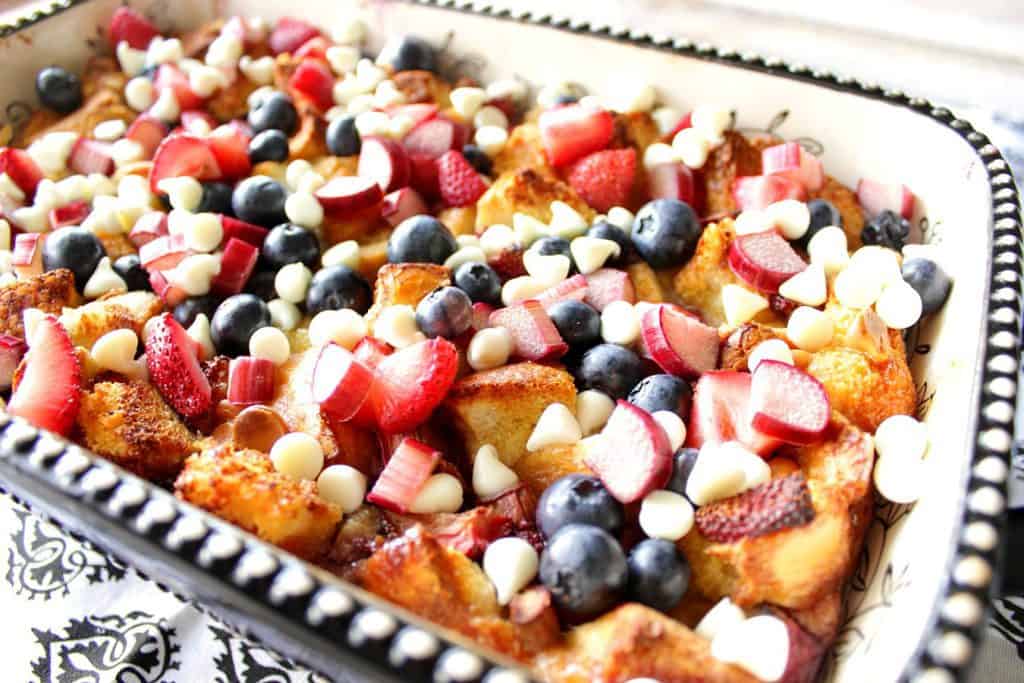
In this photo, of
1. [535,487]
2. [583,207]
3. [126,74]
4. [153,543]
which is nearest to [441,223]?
[583,207]

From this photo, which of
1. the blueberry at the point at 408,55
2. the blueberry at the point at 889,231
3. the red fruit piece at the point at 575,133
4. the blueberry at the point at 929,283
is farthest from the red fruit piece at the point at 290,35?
the blueberry at the point at 929,283

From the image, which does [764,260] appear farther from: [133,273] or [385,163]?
[133,273]

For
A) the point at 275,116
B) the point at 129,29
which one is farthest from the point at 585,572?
the point at 129,29

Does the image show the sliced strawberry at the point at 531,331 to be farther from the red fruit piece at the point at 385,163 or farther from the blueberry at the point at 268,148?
the blueberry at the point at 268,148

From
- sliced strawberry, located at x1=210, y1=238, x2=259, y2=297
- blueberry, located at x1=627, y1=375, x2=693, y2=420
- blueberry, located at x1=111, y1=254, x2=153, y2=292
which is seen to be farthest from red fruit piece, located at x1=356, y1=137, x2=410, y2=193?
blueberry, located at x1=627, y1=375, x2=693, y2=420

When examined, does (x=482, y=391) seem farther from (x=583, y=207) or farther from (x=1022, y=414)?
(x=1022, y=414)

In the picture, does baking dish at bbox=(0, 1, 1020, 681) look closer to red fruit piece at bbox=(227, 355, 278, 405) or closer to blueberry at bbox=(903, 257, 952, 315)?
blueberry at bbox=(903, 257, 952, 315)
